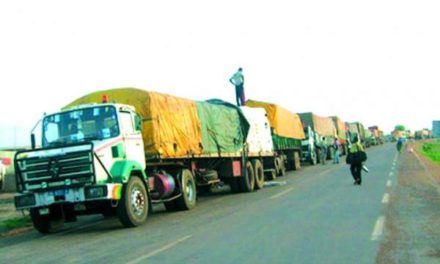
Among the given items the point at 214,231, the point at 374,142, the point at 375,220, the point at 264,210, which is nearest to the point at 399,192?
the point at 264,210

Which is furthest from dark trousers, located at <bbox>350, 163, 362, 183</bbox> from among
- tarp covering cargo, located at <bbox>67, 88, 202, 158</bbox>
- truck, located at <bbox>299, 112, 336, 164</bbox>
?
truck, located at <bbox>299, 112, 336, 164</bbox>

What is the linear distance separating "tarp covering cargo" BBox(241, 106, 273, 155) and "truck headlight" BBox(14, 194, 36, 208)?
11.9 metres

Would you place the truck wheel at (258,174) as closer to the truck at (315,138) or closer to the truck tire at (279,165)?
the truck tire at (279,165)

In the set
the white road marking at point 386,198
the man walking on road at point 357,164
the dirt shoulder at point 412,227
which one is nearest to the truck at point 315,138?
the man walking on road at point 357,164

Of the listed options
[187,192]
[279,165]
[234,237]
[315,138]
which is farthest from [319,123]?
[234,237]

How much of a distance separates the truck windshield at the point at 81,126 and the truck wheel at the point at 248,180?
9.26 meters

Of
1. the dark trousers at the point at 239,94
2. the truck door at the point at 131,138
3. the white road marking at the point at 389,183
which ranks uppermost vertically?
the dark trousers at the point at 239,94

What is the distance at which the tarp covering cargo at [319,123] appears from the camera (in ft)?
147

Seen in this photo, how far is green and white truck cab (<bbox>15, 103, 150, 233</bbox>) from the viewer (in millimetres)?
12711

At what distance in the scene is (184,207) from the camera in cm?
1655

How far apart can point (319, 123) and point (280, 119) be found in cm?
1441

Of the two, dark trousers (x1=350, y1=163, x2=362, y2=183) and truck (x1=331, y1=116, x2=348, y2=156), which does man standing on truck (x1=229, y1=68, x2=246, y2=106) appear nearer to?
dark trousers (x1=350, y1=163, x2=362, y2=183)

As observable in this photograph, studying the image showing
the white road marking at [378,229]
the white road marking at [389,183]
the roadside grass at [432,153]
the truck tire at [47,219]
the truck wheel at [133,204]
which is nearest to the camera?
the white road marking at [378,229]

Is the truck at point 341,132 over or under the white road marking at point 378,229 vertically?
over
